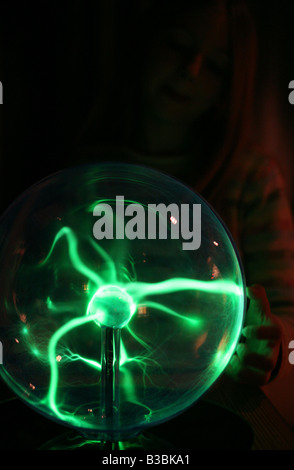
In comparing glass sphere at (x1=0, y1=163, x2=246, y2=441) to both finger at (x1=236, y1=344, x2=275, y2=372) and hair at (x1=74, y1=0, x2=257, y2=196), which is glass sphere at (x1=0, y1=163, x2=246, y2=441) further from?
hair at (x1=74, y1=0, x2=257, y2=196)

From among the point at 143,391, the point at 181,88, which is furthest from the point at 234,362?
the point at 181,88

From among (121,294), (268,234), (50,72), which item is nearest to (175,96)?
(50,72)

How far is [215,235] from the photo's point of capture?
585 mm

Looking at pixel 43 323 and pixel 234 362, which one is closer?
pixel 43 323

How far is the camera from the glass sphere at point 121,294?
21.8 inches

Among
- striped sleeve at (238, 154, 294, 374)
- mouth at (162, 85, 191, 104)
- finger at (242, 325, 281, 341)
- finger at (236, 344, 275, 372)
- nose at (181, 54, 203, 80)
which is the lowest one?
finger at (236, 344, 275, 372)

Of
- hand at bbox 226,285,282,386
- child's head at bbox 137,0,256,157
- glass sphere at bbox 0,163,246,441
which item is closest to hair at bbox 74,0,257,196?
child's head at bbox 137,0,256,157

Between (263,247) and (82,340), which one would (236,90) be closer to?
(263,247)

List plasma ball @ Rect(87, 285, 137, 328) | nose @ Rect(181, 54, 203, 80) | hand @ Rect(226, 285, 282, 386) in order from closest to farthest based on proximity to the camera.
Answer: plasma ball @ Rect(87, 285, 137, 328)
hand @ Rect(226, 285, 282, 386)
nose @ Rect(181, 54, 203, 80)

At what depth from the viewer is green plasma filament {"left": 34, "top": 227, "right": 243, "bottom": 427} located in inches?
21.3

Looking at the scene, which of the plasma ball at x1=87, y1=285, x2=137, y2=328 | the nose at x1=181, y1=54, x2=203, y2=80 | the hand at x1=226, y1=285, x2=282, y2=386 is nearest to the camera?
the plasma ball at x1=87, y1=285, x2=137, y2=328

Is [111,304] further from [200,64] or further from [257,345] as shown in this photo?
[200,64]

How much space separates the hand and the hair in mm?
413

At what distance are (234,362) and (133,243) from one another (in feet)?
1.53
